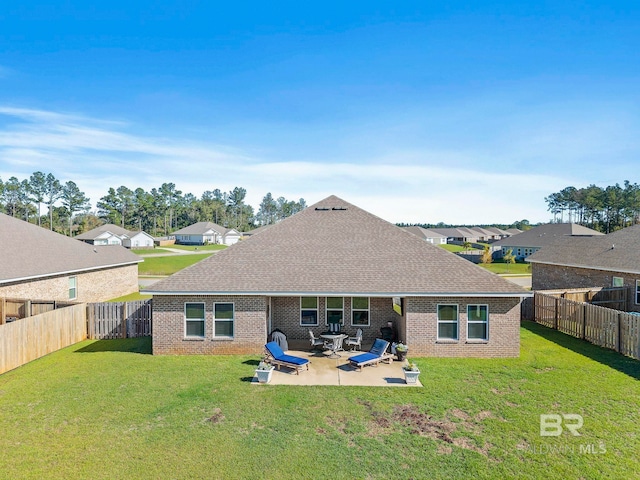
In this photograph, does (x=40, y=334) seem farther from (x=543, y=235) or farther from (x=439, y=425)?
(x=543, y=235)

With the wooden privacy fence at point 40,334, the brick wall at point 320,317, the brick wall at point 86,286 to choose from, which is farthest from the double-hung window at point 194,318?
the brick wall at point 86,286

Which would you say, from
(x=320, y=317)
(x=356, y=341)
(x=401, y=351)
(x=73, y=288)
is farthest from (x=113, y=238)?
(x=401, y=351)

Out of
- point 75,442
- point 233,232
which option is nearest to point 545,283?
point 75,442

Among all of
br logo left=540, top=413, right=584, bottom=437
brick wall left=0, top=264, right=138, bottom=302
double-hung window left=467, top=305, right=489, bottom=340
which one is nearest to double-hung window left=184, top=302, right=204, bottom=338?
double-hung window left=467, top=305, right=489, bottom=340

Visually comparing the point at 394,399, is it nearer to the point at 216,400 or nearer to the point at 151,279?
the point at 216,400

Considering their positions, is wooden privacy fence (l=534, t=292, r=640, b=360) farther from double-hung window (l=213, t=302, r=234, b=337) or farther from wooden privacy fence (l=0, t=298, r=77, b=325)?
wooden privacy fence (l=0, t=298, r=77, b=325)

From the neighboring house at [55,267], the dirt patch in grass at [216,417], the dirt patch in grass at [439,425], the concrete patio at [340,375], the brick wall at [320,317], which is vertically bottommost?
the concrete patio at [340,375]

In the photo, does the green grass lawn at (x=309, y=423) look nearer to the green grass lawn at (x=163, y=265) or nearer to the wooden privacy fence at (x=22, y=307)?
the wooden privacy fence at (x=22, y=307)
